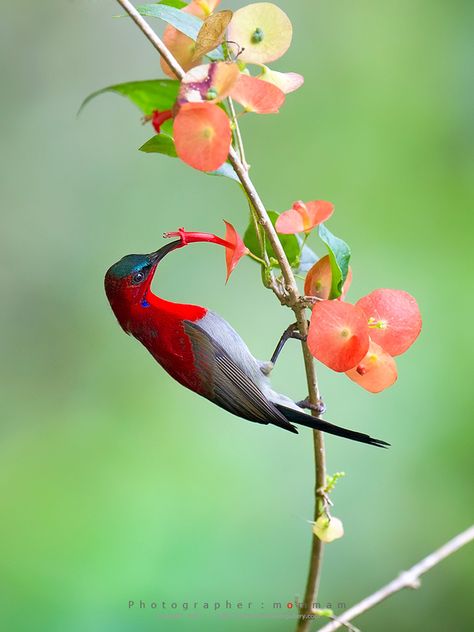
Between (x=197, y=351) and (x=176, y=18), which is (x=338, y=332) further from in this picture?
(x=176, y=18)

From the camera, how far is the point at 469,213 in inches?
98.6

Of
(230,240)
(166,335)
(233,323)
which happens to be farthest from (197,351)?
(233,323)

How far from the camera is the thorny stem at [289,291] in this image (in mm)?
615

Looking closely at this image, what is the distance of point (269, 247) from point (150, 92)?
0.76ft

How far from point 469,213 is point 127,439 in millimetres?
1378

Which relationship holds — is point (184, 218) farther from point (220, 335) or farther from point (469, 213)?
point (220, 335)

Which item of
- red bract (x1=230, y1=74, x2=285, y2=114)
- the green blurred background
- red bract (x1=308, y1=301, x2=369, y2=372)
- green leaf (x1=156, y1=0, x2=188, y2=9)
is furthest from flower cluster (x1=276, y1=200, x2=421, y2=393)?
the green blurred background

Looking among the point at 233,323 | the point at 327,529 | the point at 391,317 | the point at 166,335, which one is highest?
the point at 233,323

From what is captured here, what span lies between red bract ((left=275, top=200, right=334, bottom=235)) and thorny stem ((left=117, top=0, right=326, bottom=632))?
0.6 inches

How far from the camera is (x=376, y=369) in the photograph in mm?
719

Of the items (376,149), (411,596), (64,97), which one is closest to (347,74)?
(376,149)

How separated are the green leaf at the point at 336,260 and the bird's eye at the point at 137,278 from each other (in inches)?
7.7

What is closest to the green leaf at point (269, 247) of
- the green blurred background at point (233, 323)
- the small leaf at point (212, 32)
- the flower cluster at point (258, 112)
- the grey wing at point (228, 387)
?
the flower cluster at point (258, 112)

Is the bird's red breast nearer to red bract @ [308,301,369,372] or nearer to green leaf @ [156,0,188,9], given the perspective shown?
red bract @ [308,301,369,372]
